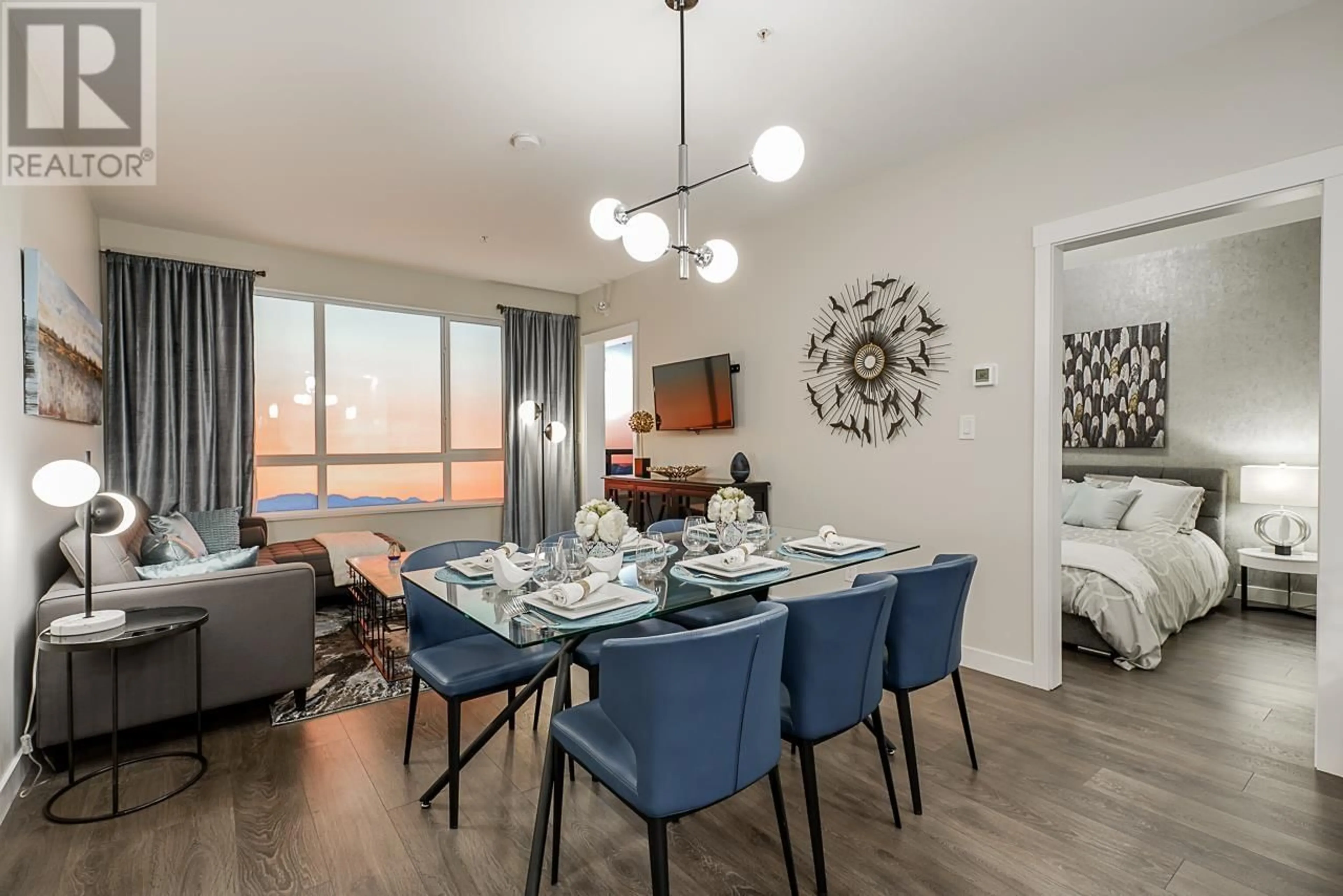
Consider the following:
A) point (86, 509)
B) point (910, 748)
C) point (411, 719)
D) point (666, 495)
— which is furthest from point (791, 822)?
point (666, 495)

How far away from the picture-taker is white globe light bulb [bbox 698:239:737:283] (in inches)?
98.4

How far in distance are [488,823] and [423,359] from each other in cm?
457

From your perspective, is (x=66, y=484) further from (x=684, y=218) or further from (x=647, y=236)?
(x=684, y=218)

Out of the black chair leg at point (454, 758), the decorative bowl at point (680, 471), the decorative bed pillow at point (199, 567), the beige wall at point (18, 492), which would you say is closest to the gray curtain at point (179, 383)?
the beige wall at point (18, 492)

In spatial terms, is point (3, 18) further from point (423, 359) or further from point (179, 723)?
point (423, 359)

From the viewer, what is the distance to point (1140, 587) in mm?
3312

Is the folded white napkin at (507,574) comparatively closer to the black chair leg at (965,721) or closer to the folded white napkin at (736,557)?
the folded white napkin at (736,557)

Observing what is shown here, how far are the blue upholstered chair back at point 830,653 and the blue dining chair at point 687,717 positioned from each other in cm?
17

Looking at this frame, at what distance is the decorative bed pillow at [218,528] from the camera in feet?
14.1

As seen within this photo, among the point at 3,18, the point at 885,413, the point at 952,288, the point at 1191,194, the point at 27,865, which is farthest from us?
the point at 885,413

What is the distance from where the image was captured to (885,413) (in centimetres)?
363

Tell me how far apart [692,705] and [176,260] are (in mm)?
5228

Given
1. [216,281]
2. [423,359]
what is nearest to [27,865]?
[216,281]

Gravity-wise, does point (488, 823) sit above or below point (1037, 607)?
below
